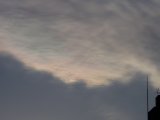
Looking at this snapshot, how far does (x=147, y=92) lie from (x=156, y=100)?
13.6ft

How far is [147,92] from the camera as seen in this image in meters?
51.7

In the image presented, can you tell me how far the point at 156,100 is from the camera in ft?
178

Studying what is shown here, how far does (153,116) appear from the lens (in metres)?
53.9

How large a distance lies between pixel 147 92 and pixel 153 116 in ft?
18.9

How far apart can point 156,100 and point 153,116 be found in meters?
3.22
